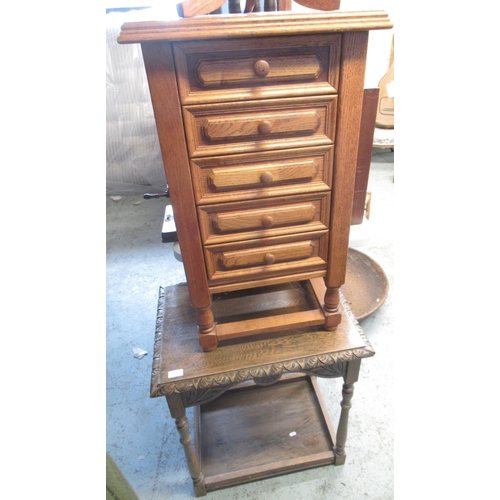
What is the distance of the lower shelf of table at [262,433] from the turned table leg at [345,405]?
3cm

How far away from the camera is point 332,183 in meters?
0.75

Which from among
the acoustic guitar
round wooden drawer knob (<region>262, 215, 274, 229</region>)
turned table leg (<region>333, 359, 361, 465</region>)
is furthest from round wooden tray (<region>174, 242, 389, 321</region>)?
the acoustic guitar

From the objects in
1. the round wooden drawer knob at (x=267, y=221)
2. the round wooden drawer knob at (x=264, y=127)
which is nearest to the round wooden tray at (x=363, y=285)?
the round wooden drawer knob at (x=267, y=221)

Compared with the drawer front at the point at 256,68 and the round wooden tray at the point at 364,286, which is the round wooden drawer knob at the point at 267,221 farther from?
the round wooden tray at the point at 364,286

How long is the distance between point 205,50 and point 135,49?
252cm

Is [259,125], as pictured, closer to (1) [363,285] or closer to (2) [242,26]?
(2) [242,26]

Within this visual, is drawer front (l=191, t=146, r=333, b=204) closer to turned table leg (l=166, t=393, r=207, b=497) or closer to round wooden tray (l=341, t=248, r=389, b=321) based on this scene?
turned table leg (l=166, t=393, r=207, b=497)

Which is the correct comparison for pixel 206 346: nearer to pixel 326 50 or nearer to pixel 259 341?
pixel 259 341

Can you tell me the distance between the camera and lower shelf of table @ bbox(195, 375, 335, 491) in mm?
1146

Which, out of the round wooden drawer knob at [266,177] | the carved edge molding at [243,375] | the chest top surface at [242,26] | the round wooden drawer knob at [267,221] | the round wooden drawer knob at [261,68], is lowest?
the carved edge molding at [243,375]

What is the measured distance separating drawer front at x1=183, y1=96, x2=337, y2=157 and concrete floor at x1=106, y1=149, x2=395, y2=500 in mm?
1093

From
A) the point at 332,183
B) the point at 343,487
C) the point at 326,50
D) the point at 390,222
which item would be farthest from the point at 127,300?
the point at 390,222

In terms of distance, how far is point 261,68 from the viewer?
2.00 ft

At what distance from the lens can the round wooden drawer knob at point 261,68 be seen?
23.9 inches
